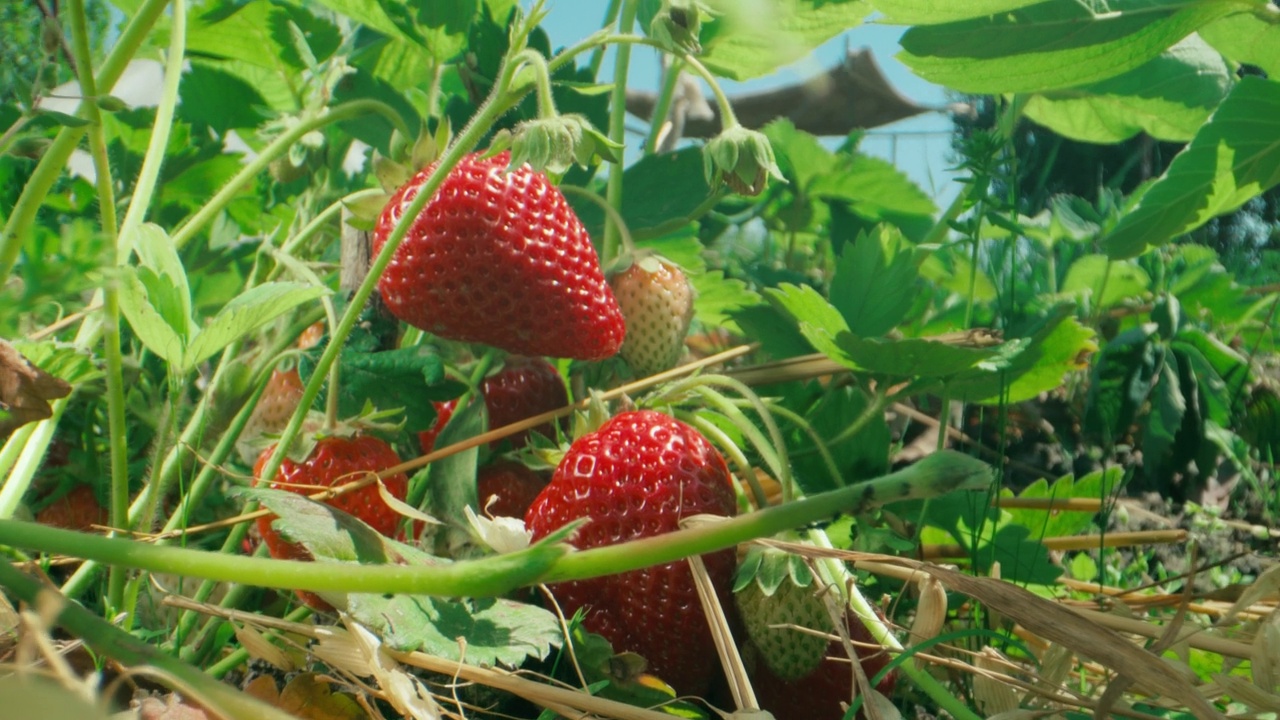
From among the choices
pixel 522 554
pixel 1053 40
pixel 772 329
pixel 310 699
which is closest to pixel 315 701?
pixel 310 699

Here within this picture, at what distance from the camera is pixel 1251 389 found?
1.05 meters

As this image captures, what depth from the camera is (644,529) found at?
0.64 meters

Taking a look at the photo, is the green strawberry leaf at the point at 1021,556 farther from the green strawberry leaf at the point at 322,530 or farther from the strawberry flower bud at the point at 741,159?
the green strawberry leaf at the point at 322,530

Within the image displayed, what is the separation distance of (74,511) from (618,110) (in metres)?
0.51

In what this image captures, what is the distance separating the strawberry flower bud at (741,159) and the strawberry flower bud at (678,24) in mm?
60

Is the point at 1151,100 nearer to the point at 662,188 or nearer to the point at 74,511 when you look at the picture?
the point at 662,188

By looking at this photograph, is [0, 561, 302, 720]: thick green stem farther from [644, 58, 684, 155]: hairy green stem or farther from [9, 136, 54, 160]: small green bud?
[644, 58, 684, 155]: hairy green stem

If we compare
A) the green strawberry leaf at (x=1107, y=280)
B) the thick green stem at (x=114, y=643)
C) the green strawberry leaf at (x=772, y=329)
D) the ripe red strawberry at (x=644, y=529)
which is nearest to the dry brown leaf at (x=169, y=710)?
the thick green stem at (x=114, y=643)

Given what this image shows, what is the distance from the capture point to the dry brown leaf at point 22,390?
1.71 ft

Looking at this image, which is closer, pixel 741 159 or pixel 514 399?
pixel 741 159

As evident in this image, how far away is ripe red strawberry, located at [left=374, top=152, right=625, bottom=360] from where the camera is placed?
2.28 feet

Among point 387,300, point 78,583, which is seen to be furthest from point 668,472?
point 78,583

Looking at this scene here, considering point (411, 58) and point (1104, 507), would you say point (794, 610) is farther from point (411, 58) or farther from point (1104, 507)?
point (411, 58)

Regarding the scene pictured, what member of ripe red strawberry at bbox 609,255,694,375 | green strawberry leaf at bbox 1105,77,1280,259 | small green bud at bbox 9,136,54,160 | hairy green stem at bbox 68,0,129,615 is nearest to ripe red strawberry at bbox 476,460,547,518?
ripe red strawberry at bbox 609,255,694,375
